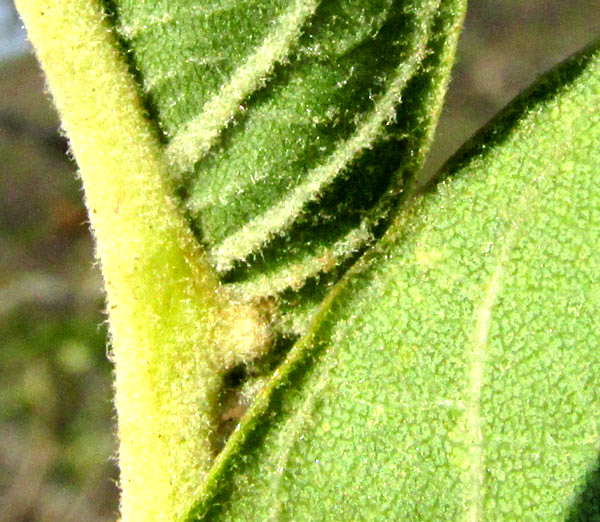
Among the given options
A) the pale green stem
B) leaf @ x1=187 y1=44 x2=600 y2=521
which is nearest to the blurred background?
the pale green stem

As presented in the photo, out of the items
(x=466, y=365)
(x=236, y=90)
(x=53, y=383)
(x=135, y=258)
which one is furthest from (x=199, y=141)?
(x=53, y=383)

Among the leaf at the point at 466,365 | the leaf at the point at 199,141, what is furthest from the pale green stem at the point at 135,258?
the leaf at the point at 466,365

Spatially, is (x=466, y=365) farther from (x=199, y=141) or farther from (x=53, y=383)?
(x=53, y=383)

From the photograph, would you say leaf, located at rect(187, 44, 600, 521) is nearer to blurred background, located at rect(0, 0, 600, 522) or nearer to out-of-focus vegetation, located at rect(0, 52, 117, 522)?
blurred background, located at rect(0, 0, 600, 522)

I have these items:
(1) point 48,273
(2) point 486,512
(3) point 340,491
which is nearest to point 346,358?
(3) point 340,491

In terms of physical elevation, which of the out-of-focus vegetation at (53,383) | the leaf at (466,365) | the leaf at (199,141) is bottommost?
the out-of-focus vegetation at (53,383)

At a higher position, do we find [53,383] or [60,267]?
[60,267]

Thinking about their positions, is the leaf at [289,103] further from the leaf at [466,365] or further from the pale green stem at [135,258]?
the leaf at [466,365]
